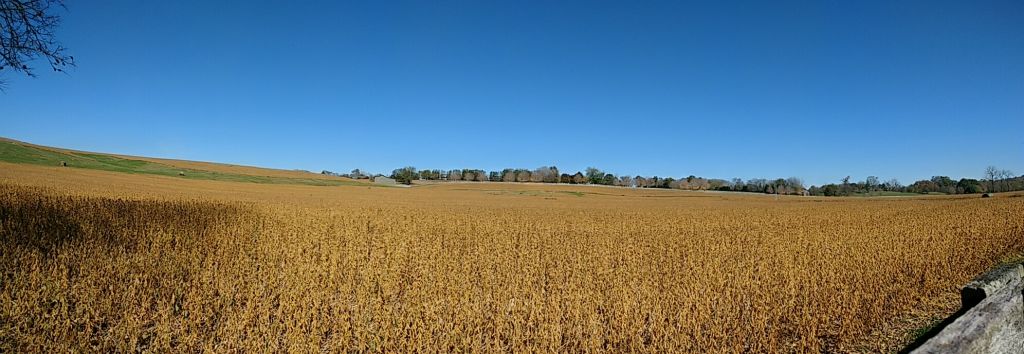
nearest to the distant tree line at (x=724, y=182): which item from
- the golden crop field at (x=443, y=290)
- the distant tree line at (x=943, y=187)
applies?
the distant tree line at (x=943, y=187)

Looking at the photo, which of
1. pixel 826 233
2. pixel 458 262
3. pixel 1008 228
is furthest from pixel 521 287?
pixel 1008 228

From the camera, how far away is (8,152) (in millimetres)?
54844

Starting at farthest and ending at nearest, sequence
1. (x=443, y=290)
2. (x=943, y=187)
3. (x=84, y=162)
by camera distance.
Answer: (x=943, y=187) → (x=84, y=162) → (x=443, y=290)

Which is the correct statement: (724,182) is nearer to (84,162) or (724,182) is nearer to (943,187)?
(943,187)

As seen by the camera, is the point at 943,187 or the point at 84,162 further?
the point at 943,187

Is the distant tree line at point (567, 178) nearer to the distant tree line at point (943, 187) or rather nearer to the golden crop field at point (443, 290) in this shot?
the distant tree line at point (943, 187)

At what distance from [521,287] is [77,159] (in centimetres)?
8292

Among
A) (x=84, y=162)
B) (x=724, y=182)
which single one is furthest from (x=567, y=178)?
(x=84, y=162)

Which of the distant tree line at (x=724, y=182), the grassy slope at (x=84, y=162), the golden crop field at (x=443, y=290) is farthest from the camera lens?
the distant tree line at (x=724, y=182)

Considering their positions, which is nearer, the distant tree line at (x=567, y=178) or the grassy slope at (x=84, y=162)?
the grassy slope at (x=84, y=162)

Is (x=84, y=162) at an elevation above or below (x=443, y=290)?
above

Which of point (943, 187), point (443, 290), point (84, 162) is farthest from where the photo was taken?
point (943, 187)

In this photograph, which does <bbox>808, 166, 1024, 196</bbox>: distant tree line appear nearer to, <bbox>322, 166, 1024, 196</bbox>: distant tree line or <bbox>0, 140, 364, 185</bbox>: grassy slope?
<bbox>322, 166, 1024, 196</bbox>: distant tree line

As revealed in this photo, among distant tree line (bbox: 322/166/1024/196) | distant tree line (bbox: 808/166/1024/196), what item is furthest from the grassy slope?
distant tree line (bbox: 808/166/1024/196)
